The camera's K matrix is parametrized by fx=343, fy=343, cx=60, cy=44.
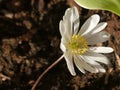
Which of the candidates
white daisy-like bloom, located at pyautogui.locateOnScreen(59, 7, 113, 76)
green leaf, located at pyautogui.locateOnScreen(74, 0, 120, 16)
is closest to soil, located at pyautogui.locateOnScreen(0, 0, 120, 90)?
white daisy-like bloom, located at pyautogui.locateOnScreen(59, 7, 113, 76)

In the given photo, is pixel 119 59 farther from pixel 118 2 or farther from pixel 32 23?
pixel 32 23

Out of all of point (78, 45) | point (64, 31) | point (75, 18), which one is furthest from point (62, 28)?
point (78, 45)

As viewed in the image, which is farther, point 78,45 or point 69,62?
point 78,45

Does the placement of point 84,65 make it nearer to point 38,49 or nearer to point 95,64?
point 95,64

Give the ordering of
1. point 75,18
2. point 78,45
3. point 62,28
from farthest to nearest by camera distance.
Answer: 1. point 78,45
2. point 75,18
3. point 62,28

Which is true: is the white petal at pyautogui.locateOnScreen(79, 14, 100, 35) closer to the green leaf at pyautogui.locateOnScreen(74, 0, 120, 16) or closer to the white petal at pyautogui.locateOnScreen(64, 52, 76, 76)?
the green leaf at pyautogui.locateOnScreen(74, 0, 120, 16)

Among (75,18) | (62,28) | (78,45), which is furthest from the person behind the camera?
(78,45)

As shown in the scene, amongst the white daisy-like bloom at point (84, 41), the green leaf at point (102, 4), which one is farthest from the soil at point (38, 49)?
the green leaf at point (102, 4)
